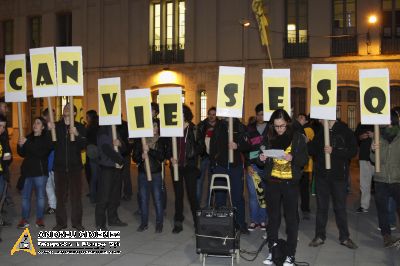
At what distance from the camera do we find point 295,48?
800 inches

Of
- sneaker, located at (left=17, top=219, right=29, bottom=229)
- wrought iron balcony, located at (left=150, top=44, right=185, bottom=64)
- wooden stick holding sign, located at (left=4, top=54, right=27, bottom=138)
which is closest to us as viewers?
wooden stick holding sign, located at (left=4, top=54, right=27, bottom=138)

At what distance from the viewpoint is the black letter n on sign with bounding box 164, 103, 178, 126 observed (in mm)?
7449

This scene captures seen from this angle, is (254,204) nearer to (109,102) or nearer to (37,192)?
(109,102)

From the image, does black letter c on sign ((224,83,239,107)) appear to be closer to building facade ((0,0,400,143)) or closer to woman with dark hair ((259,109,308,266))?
woman with dark hair ((259,109,308,266))

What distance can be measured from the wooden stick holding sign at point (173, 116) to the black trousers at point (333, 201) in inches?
→ 87.9

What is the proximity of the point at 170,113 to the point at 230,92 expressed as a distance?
1.02m

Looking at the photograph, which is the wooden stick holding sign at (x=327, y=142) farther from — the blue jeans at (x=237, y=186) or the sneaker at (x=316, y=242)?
the blue jeans at (x=237, y=186)

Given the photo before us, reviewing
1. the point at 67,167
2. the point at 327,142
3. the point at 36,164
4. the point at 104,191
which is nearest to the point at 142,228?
the point at 104,191

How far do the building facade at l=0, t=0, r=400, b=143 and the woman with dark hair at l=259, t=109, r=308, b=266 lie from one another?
1454 centimetres

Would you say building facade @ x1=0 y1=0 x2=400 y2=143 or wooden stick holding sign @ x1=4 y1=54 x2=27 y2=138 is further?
building facade @ x1=0 y1=0 x2=400 y2=143

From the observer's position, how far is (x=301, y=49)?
20266 millimetres

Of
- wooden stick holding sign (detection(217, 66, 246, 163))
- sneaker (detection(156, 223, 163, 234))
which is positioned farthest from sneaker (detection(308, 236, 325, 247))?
sneaker (detection(156, 223, 163, 234))

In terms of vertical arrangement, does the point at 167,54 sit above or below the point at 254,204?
above

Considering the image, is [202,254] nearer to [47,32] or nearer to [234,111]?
[234,111]
